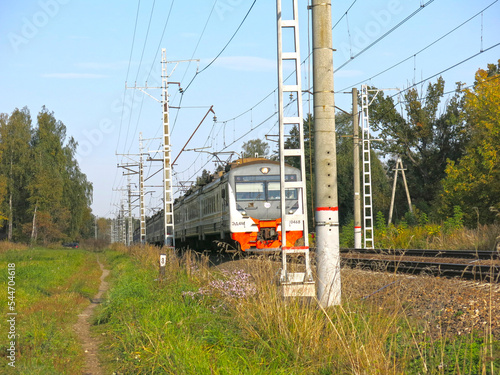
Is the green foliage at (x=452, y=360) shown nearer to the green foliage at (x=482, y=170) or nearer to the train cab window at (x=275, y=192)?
the train cab window at (x=275, y=192)

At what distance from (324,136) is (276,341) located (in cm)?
278

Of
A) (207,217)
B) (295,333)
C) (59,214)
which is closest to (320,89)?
(295,333)

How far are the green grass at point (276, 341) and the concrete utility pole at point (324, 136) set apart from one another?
841 mm

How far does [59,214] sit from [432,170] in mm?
35757

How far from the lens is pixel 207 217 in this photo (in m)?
23.0

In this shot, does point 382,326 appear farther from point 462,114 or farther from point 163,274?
point 462,114

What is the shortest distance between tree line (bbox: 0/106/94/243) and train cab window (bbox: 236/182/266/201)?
3882cm

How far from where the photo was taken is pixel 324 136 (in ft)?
24.2

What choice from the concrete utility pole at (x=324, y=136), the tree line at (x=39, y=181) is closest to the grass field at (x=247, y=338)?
the concrete utility pole at (x=324, y=136)

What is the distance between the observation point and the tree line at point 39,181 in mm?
56219

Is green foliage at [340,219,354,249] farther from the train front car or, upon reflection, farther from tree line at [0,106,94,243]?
tree line at [0,106,94,243]

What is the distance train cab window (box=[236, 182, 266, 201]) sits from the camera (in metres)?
18.9

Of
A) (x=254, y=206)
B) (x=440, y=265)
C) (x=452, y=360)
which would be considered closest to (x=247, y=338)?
(x=452, y=360)

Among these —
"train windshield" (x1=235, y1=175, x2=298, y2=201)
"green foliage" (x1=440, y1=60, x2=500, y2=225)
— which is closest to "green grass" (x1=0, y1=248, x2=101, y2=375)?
"train windshield" (x1=235, y1=175, x2=298, y2=201)
